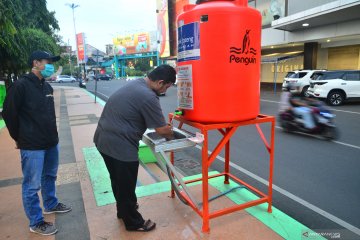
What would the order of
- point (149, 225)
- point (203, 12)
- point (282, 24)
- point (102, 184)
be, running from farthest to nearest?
point (282, 24), point (102, 184), point (149, 225), point (203, 12)

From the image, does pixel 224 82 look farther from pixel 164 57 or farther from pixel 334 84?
pixel 164 57

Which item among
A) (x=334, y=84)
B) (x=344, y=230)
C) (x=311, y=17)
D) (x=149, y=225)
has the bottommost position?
(x=344, y=230)

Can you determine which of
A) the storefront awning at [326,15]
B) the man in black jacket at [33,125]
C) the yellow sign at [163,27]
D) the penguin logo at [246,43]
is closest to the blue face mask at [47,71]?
the man in black jacket at [33,125]

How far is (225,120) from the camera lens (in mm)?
2719

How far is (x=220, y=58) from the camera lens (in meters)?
2.58

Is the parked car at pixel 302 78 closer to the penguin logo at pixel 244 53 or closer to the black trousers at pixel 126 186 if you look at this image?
the penguin logo at pixel 244 53

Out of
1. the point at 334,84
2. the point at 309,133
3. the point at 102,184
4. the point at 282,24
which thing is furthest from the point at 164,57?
the point at 102,184

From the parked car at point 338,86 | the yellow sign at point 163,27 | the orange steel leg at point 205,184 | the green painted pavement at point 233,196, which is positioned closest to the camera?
the orange steel leg at point 205,184

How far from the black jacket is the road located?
292 centimetres

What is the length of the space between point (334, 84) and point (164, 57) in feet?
100

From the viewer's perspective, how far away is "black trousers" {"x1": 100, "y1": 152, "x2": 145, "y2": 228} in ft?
8.98

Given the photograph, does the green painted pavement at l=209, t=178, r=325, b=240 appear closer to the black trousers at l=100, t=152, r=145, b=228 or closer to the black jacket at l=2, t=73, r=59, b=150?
the black trousers at l=100, t=152, r=145, b=228

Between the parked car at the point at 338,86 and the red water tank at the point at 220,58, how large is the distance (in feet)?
39.0

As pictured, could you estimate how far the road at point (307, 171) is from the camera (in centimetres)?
355
